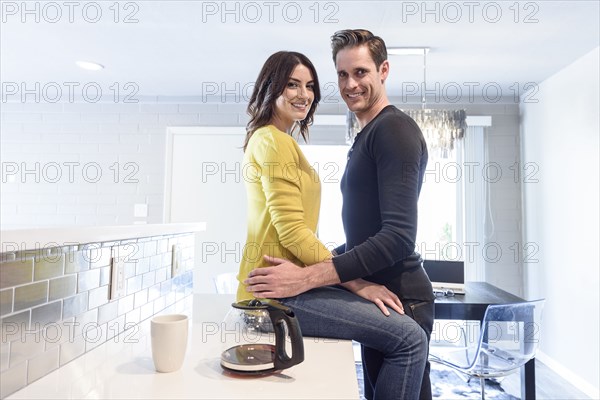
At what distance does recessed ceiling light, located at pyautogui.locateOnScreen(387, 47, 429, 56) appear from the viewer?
8.54 ft

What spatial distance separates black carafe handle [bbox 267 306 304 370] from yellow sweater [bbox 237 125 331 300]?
0.74 feet

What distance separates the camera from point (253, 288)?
0.95m

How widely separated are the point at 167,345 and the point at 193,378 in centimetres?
8

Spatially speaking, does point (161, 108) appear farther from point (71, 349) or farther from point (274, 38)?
point (71, 349)

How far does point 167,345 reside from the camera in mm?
769

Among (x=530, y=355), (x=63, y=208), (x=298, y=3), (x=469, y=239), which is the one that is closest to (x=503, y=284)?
(x=469, y=239)

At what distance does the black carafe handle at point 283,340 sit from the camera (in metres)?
0.74

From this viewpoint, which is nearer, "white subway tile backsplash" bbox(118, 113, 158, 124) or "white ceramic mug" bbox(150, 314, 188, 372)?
"white ceramic mug" bbox(150, 314, 188, 372)

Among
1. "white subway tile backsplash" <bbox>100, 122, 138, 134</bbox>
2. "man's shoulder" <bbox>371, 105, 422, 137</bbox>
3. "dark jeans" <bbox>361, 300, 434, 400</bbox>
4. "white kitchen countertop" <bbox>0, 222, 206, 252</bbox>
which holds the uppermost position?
"white subway tile backsplash" <bbox>100, 122, 138, 134</bbox>

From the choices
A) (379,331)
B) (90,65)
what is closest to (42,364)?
(379,331)

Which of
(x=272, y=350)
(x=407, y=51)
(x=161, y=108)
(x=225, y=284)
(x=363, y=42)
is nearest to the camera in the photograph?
(x=272, y=350)

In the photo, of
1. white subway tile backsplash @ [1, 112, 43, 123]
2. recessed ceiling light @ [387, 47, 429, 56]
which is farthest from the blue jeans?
white subway tile backsplash @ [1, 112, 43, 123]

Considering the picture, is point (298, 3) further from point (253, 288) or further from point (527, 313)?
point (527, 313)

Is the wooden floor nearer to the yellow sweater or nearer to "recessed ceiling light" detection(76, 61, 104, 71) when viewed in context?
the yellow sweater
